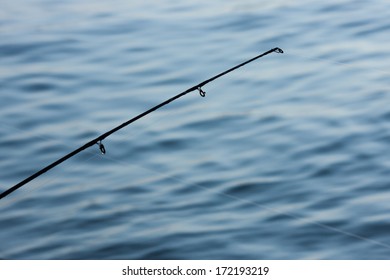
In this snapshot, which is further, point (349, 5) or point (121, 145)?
point (349, 5)

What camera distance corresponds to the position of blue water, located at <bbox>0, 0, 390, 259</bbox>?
845 cm

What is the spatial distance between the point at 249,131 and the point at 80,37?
3453 millimetres

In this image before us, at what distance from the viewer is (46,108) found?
10.9 m

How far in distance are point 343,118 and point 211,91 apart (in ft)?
5.07

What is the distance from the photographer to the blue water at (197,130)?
845cm

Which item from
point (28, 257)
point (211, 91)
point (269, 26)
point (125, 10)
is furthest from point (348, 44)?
point (28, 257)

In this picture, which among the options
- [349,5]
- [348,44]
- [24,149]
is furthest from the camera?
[349,5]

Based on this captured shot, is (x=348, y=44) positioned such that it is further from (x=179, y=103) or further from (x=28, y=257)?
(x=28, y=257)

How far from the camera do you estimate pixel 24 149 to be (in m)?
10.1

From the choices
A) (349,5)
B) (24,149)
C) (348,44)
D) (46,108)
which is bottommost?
(24,149)

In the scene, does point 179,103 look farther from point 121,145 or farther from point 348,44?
point 348,44

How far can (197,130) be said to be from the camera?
10305 mm

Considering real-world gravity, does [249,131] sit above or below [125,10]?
below

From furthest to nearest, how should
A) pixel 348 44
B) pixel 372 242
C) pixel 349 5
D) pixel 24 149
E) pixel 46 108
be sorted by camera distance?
pixel 349 5 → pixel 348 44 → pixel 46 108 → pixel 24 149 → pixel 372 242
